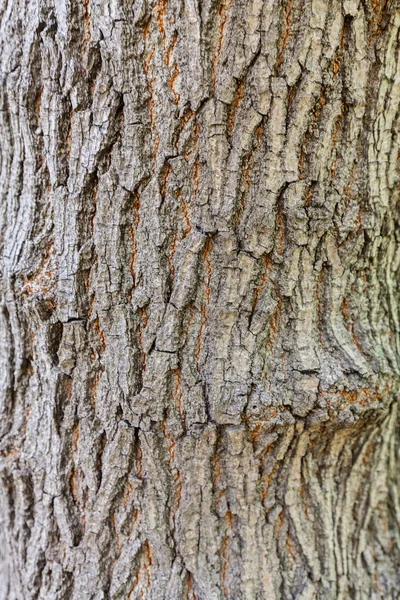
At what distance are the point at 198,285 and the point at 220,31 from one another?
0.52 m

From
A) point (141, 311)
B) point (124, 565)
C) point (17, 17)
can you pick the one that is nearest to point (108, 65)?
point (17, 17)

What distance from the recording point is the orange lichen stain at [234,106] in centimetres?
99

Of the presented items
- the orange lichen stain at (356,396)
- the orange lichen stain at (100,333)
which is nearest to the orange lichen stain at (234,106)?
the orange lichen stain at (100,333)

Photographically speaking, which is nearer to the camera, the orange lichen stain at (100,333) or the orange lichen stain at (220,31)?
the orange lichen stain at (220,31)

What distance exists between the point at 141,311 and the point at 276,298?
30 centimetres

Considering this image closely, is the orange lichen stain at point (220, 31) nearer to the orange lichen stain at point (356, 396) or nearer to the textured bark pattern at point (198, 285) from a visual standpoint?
the textured bark pattern at point (198, 285)

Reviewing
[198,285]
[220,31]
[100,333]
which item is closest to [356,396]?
[198,285]

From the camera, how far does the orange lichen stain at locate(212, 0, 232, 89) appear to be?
3.16ft

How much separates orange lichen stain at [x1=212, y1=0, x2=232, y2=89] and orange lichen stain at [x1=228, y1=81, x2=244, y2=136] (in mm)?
52

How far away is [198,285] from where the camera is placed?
1.04m

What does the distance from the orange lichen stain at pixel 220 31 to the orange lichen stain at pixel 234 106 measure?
52 millimetres

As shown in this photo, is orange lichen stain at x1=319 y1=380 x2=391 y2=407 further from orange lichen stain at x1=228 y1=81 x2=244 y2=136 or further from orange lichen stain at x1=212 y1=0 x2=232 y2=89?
orange lichen stain at x1=212 y1=0 x2=232 y2=89

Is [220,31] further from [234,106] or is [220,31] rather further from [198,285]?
[198,285]

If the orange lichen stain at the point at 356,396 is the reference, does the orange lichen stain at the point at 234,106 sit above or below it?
above
